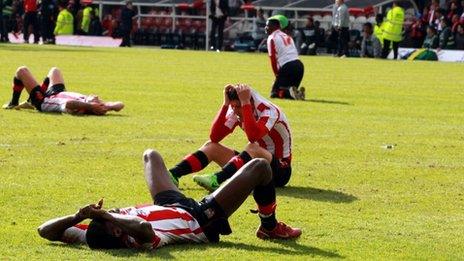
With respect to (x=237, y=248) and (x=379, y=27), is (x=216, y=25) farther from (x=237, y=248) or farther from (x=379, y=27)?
(x=237, y=248)

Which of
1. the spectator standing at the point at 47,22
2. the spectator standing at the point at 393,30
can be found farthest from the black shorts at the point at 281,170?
the spectator standing at the point at 47,22

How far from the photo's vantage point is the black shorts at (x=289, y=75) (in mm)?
25547

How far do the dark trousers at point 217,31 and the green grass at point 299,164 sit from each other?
20.8 m

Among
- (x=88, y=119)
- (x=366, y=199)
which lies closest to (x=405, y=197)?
(x=366, y=199)

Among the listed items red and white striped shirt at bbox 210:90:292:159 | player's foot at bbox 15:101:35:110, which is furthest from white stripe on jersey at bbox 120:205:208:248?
player's foot at bbox 15:101:35:110

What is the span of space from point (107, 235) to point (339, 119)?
12.3 metres

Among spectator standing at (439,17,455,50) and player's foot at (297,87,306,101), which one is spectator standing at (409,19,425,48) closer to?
spectator standing at (439,17,455,50)

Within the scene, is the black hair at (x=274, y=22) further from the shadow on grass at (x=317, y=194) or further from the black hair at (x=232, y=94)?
the black hair at (x=232, y=94)

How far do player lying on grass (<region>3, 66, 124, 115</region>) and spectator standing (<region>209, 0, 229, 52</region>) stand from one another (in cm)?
3156

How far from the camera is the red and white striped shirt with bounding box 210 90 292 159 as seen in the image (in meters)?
12.3

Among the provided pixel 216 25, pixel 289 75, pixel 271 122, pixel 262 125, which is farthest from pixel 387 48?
pixel 262 125

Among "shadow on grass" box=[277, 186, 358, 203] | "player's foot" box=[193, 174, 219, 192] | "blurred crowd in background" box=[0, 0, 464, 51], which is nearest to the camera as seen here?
"player's foot" box=[193, 174, 219, 192]

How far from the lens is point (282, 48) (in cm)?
2550

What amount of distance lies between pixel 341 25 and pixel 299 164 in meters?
32.2
